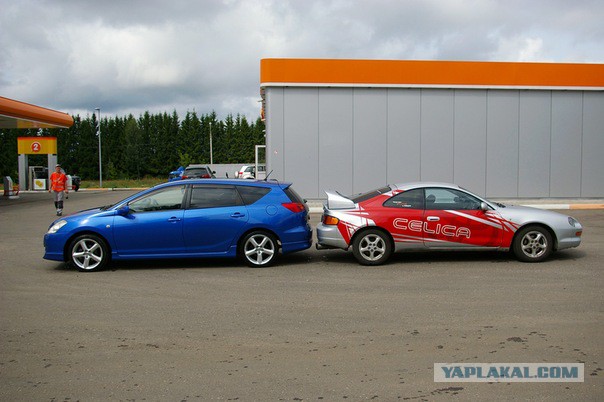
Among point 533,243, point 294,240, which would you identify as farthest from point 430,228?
point 294,240

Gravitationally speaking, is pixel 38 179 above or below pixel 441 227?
above

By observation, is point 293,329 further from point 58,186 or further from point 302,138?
point 58,186

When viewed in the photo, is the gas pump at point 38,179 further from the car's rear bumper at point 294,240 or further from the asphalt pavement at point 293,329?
the car's rear bumper at point 294,240

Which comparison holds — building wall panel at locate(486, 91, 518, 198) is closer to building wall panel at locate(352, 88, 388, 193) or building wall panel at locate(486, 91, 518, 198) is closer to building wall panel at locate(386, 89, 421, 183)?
building wall panel at locate(386, 89, 421, 183)

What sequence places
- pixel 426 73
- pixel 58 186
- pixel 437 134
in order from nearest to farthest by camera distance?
pixel 58 186
pixel 426 73
pixel 437 134

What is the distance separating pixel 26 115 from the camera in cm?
2783

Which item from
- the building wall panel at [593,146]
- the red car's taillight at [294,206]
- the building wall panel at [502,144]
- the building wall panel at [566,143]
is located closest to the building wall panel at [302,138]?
the building wall panel at [502,144]

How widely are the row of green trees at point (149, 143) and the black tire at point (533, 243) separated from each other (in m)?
67.9

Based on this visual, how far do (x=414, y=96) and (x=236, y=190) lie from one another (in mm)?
13664

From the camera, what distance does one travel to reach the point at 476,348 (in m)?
5.43

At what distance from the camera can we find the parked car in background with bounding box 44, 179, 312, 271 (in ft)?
31.5

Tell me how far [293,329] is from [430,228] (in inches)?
175

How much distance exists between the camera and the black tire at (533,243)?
9.92 metres

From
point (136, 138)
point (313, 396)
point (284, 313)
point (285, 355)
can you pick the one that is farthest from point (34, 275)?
point (136, 138)
